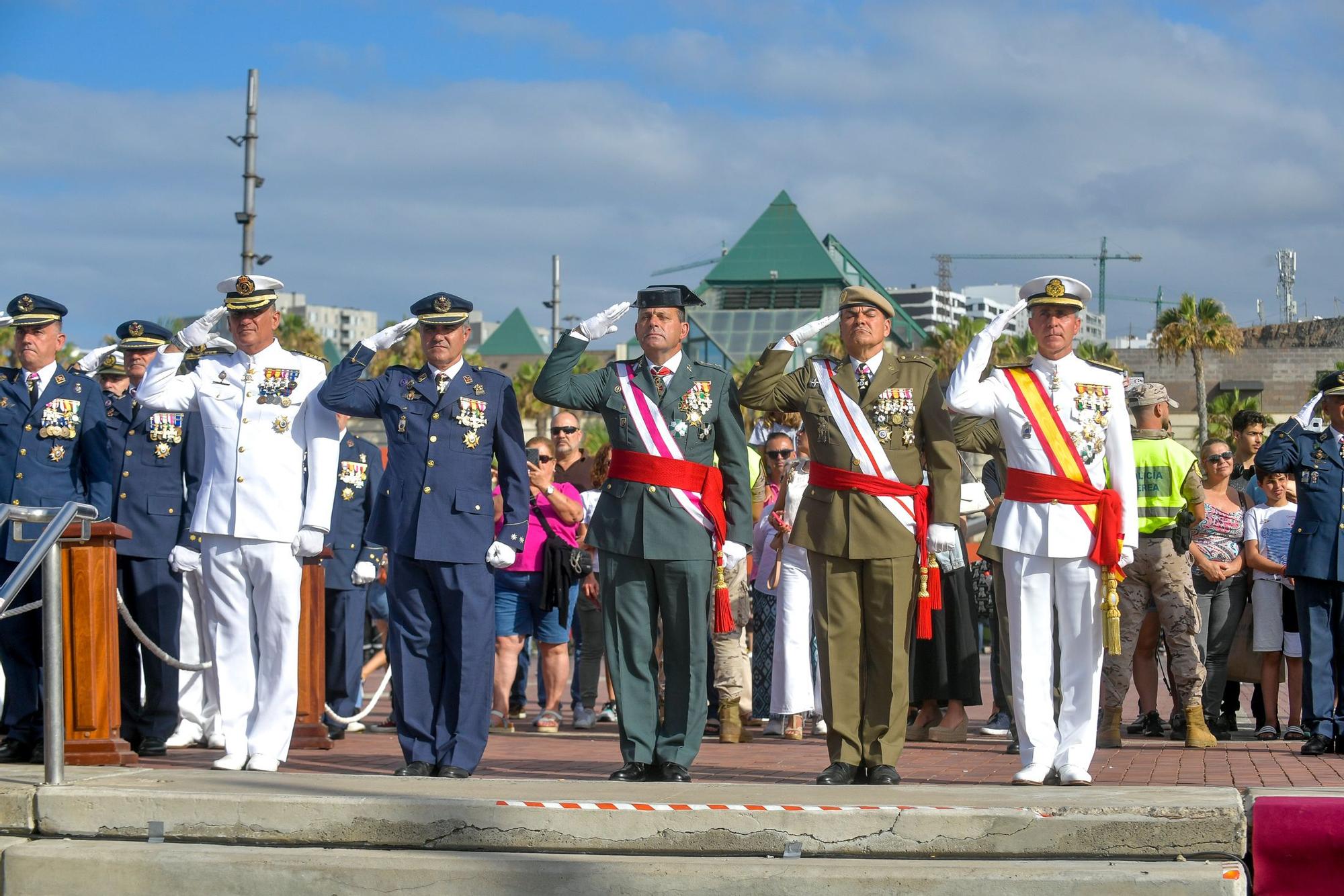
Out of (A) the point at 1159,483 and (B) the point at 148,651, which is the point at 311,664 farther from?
(A) the point at 1159,483

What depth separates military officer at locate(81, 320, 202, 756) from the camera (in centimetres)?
860

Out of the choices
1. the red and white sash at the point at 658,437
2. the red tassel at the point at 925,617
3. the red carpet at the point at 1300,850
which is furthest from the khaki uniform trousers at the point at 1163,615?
the red carpet at the point at 1300,850

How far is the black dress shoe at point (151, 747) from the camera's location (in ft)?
28.1

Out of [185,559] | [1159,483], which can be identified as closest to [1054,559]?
[1159,483]

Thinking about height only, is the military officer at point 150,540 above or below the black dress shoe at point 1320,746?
above

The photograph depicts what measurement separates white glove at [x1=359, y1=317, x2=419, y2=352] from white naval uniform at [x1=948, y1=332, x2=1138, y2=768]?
2457 mm

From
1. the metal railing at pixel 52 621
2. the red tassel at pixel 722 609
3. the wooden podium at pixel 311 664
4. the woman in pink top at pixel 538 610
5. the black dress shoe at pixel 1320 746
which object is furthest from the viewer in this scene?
the woman in pink top at pixel 538 610

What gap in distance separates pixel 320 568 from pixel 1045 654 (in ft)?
13.4

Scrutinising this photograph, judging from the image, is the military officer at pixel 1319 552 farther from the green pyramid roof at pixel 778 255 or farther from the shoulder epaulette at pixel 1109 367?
the green pyramid roof at pixel 778 255

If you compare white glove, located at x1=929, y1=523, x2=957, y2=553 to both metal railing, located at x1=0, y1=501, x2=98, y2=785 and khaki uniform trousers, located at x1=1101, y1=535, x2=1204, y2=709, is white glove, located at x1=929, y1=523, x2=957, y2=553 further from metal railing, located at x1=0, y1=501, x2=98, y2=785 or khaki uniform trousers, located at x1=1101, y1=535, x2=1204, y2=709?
metal railing, located at x1=0, y1=501, x2=98, y2=785

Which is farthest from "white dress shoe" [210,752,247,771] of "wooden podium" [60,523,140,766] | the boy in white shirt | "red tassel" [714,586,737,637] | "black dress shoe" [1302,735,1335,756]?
the boy in white shirt

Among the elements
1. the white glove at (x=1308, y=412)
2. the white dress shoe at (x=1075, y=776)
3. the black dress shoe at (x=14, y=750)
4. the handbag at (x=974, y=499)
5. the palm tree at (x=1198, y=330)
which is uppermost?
the palm tree at (x=1198, y=330)

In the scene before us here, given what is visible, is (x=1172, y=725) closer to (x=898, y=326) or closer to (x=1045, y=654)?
(x=1045, y=654)

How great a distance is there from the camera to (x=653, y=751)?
23.6ft
